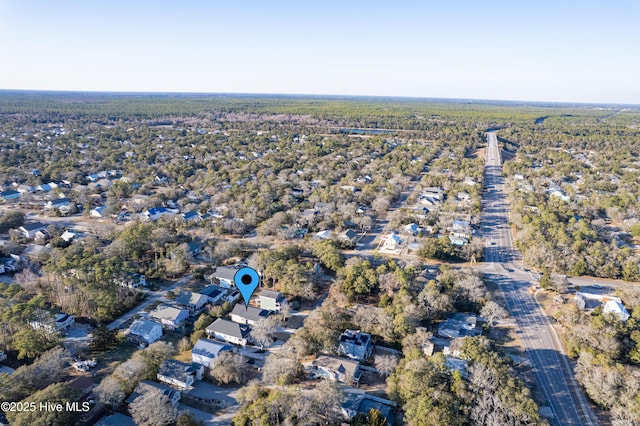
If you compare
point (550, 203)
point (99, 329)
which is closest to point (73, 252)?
point (99, 329)

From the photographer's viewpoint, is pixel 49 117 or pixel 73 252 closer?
pixel 73 252

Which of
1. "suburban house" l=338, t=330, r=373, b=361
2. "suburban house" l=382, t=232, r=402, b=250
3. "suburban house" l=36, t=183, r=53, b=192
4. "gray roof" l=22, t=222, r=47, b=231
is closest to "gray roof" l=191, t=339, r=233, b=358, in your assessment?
"suburban house" l=338, t=330, r=373, b=361

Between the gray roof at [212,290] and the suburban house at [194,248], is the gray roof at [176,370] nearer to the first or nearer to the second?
the gray roof at [212,290]

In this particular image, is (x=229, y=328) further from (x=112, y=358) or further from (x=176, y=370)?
(x=112, y=358)

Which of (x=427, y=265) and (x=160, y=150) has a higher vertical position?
(x=160, y=150)

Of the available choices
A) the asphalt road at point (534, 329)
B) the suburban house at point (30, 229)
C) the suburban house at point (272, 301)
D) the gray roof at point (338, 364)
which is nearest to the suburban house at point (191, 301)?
the suburban house at point (272, 301)

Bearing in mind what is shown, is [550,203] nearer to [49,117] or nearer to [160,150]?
[160,150]

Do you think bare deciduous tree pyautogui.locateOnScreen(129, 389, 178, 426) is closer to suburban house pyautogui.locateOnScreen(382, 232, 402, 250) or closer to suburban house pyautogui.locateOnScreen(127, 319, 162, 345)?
suburban house pyautogui.locateOnScreen(127, 319, 162, 345)

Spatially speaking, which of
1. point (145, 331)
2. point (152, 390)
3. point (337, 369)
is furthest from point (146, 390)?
point (337, 369)
